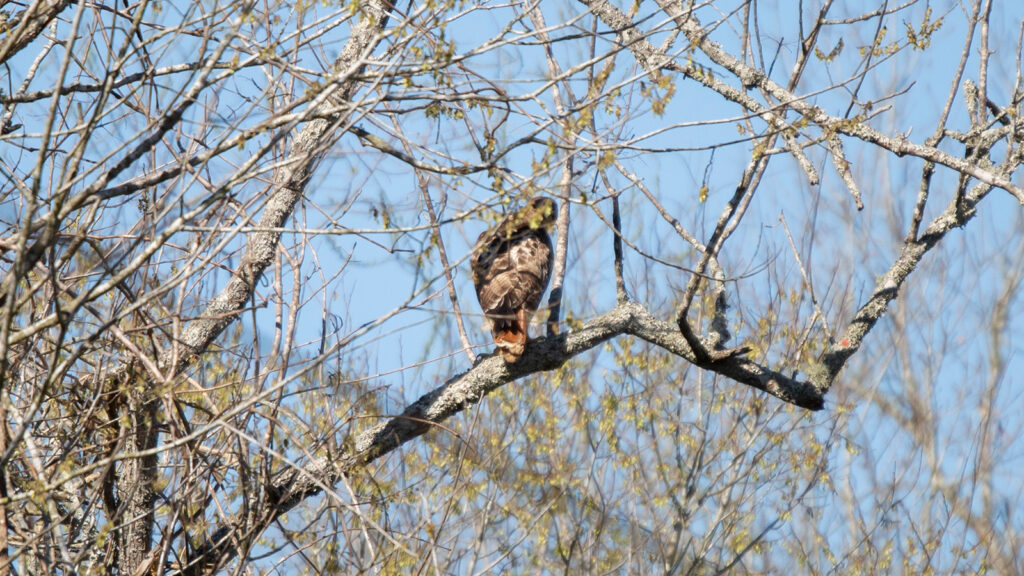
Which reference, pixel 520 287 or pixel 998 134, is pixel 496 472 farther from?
pixel 998 134

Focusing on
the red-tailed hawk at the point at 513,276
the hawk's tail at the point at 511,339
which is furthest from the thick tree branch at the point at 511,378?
the red-tailed hawk at the point at 513,276

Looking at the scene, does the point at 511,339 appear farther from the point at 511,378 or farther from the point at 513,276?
the point at 513,276

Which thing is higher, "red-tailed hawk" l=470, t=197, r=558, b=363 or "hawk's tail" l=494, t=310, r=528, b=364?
"red-tailed hawk" l=470, t=197, r=558, b=363

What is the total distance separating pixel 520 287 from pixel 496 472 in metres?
1.14

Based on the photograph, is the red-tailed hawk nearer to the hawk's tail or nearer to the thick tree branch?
the hawk's tail

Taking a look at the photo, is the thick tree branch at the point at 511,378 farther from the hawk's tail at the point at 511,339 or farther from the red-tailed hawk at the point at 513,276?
the red-tailed hawk at the point at 513,276

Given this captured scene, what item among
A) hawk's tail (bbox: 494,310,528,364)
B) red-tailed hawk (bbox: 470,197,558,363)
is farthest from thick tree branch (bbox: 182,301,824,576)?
red-tailed hawk (bbox: 470,197,558,363)

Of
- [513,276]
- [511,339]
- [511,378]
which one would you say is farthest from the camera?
[513,276]

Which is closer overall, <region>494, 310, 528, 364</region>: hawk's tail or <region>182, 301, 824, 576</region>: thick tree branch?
<region>182, 301, 824, 576</region>: thick tree branch

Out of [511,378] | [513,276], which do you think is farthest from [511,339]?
[513,276]

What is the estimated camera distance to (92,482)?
4.50m

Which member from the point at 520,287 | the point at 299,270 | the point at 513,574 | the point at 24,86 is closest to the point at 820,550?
the point at 513,574

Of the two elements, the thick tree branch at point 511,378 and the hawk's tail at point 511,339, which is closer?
the thick tree branch at point 511,378

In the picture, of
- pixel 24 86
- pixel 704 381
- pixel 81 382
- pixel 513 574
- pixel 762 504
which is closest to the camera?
pixel 24 86
